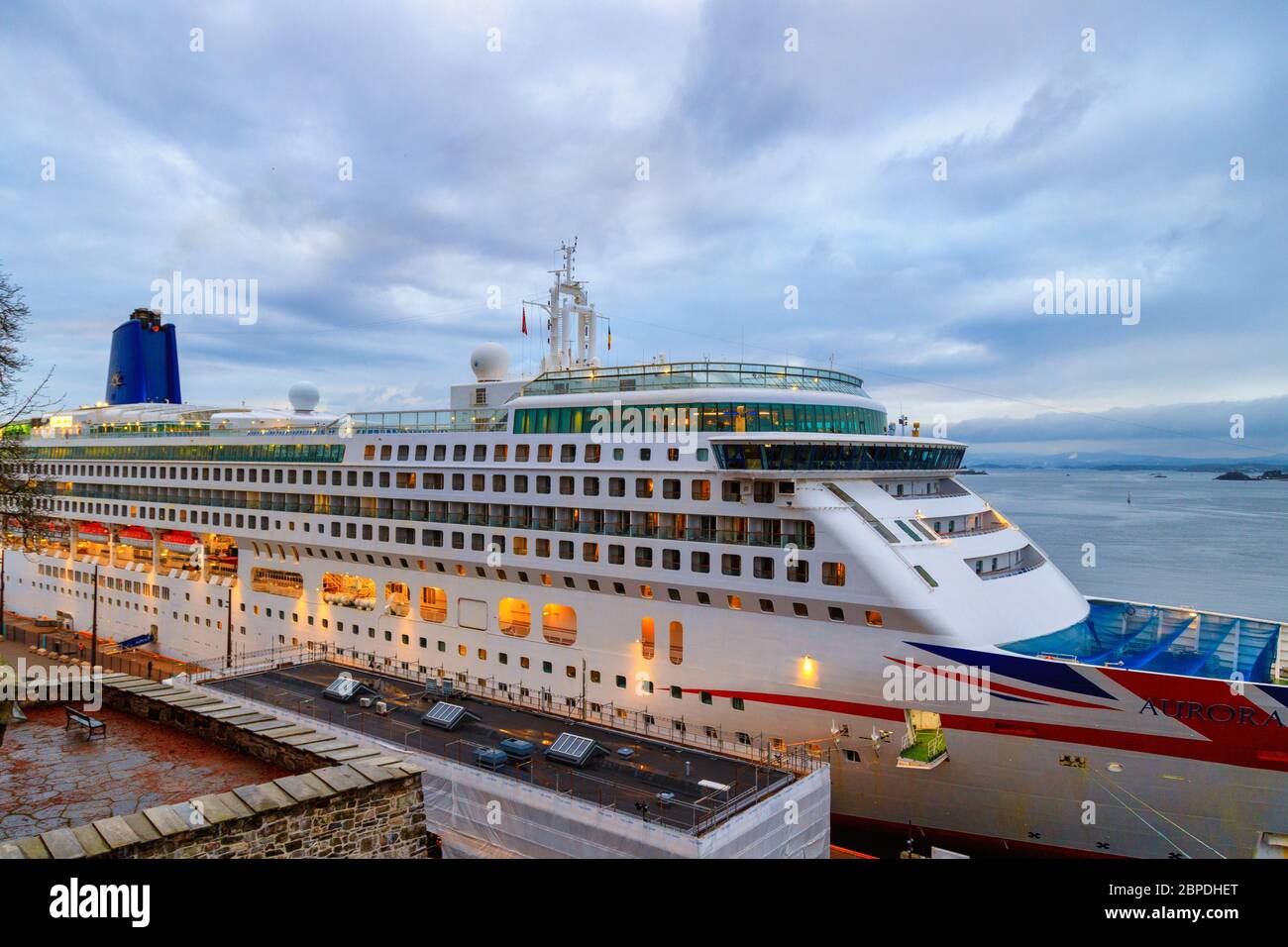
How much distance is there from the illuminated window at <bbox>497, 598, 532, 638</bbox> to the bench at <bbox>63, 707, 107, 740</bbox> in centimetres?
1254

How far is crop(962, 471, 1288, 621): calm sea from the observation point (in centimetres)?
4925

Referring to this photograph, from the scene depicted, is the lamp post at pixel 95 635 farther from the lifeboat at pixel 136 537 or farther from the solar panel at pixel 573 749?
the solar panel at pixel 573 749

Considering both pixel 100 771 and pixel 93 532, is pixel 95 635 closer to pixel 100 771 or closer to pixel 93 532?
pixel 93 532

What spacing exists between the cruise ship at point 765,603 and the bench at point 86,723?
37.7ft

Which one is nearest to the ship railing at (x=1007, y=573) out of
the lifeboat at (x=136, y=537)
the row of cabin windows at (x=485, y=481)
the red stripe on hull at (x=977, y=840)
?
the row of cabin windows at (x=485, y=481)

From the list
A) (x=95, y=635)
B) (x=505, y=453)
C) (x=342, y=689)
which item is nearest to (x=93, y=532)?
(x=95, y=635)

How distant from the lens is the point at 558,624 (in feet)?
73.7

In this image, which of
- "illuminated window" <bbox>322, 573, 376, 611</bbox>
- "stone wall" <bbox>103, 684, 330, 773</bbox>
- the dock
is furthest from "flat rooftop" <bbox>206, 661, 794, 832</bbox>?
"stone wall" <bbox>103, 684, 330, 773</bbox>

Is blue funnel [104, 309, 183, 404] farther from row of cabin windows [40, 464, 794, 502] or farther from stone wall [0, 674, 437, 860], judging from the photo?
stone wall [0, 674, 437, 860]

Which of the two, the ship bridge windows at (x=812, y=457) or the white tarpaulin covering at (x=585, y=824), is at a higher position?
the ship bridge windows at (x=812, y=457)

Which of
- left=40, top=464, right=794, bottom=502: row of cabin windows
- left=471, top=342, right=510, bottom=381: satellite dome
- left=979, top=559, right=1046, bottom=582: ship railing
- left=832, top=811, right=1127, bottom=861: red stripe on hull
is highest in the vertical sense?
left=471, top=342, right=510, bottom=381: satellite dome

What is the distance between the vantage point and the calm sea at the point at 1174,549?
49250mm

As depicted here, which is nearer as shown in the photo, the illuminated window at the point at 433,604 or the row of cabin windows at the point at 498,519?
the row of cabin windows at the point at 498,519

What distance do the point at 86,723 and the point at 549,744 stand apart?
9.13m
